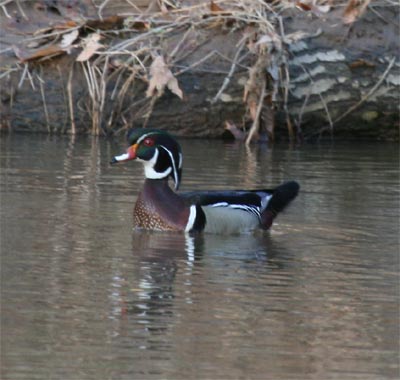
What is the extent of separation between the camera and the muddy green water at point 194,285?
6.15 metres

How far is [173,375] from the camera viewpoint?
19.2 ft

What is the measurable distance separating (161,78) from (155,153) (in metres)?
4.98

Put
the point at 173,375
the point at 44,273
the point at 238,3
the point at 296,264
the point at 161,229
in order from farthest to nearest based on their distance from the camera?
1. the point at 238,3
2. the point at 161,229
3. the point at 296,264
4. the point at 44,273
5. the point at 173,375

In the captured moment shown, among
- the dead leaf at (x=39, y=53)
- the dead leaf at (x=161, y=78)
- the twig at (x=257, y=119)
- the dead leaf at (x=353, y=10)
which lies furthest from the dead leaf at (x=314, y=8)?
the dead leaf at (x=39, y=53)

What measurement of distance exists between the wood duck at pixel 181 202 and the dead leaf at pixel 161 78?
191 inches

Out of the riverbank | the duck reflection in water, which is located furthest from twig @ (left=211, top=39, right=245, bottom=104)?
the duck reflection in water

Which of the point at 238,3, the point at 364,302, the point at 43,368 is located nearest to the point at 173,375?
the point at 43,368

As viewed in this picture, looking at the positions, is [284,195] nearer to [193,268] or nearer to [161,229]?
[161,229]

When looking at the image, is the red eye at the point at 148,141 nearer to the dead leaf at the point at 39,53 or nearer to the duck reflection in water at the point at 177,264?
the duck reflection in water at the point at 177,264

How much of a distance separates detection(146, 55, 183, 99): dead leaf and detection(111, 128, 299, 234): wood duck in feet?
16.0

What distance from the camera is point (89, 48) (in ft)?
51.0

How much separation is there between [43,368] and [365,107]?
10578 millimetres

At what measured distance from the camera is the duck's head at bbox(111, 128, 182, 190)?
1028 cm

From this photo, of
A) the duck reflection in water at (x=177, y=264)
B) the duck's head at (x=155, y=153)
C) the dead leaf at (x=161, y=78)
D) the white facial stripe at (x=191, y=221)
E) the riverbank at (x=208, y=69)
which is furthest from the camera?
the riverbank at (x=208, y=69)
